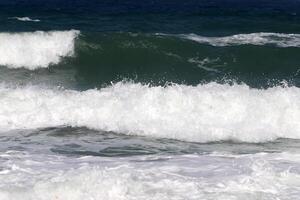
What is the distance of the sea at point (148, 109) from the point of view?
9.03 m

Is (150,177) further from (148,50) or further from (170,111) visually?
(148,50)

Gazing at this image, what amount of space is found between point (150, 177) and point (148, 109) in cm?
496

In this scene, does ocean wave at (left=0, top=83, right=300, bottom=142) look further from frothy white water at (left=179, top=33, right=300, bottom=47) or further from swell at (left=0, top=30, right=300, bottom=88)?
frothy white water at (left=179, top=33, right=300, bottom=47)

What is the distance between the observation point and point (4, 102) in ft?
47.9

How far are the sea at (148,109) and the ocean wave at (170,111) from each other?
0.03 m

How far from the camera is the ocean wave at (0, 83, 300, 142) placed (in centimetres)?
1323

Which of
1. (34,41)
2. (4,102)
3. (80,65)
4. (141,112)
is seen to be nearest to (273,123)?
(141,112)

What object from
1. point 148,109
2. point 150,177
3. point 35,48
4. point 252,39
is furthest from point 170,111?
point 252,39

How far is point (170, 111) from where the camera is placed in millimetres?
14164

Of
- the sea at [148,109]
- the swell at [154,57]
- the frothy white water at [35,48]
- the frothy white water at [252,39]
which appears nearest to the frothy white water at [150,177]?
the sea at [148,109]

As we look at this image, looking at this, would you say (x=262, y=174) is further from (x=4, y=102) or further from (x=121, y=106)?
(x=4, y=102)

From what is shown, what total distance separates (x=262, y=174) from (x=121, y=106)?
5.58 metres

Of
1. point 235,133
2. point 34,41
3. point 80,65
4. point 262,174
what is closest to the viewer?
point 262,174

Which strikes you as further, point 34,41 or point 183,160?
point 34,41
